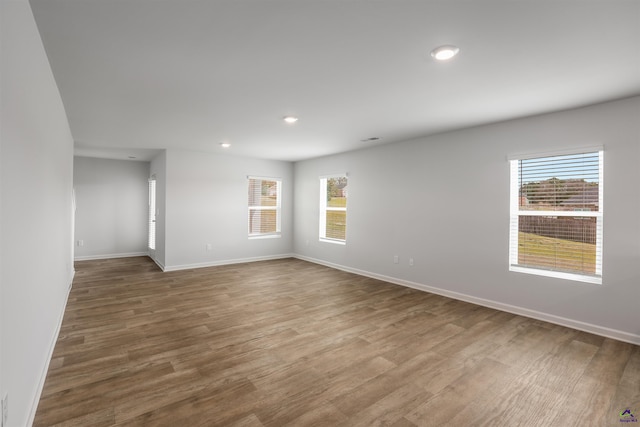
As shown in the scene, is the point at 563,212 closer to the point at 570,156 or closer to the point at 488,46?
the point at 570,156

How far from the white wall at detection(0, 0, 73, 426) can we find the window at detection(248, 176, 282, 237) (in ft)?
14.5

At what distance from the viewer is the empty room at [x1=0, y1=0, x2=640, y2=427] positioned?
1771mm

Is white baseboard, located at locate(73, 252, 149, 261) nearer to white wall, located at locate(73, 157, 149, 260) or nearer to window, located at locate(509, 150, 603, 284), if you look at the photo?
white wall, located at locate(73, 157, 149, 260)

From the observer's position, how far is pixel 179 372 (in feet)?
7.68

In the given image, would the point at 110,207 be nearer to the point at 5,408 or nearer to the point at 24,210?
the point at 24,210

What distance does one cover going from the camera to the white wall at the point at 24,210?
135cm

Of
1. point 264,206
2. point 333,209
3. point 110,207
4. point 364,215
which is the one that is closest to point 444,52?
point 364,215

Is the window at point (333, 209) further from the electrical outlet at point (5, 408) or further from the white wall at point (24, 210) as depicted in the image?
the electrical outlet at point (5, 408)

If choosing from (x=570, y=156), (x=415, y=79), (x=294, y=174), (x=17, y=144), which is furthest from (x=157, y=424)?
(x=294, y=174)

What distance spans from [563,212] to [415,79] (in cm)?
231

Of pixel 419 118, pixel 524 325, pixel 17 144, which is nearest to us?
pixel 17 144

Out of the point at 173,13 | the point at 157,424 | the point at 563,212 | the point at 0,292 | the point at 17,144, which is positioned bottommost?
the point at 157,424

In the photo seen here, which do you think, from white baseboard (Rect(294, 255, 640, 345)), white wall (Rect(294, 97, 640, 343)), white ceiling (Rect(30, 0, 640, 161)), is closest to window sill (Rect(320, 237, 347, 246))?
white wall (Rect(294, 97, 640, 343))

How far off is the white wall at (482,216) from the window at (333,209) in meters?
0.23
